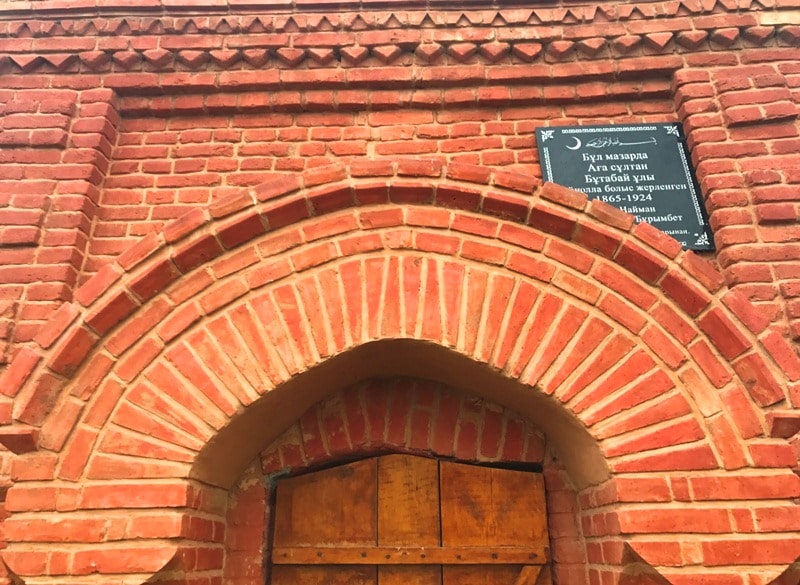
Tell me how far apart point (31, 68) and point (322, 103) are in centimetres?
142

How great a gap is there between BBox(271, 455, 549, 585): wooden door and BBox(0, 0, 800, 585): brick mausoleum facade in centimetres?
8

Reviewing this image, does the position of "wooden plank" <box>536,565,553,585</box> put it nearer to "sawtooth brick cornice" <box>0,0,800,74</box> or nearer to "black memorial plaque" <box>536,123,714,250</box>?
"black memorial plaque" <box>536,123,714,250</box>

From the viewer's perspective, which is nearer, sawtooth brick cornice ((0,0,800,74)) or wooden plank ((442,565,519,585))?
wooden plank ((442,565,519,585))

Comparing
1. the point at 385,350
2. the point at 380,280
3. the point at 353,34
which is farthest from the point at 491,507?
the point at 353,34

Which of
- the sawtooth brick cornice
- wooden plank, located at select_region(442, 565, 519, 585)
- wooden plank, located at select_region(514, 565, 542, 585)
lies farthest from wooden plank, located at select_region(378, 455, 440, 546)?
the sawtooth brick cornice

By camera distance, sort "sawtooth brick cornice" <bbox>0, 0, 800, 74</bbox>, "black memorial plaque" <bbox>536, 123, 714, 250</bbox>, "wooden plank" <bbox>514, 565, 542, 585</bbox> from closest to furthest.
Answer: "wooden plank" <bbox>514, 565, 542, 585</bbox>, "black memorial plaque" <bbox>536, 123, 714, 250</bbox>, "sawtooth brick cornice" <bbox>0, 0, 800, 74</bbox>

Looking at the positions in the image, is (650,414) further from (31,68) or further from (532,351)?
(31,68)

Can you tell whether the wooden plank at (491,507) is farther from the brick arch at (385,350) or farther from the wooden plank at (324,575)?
the wooden plank at (324,575)

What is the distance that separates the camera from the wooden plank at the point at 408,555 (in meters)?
2.22

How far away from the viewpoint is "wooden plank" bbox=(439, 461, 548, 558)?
7.42 ft

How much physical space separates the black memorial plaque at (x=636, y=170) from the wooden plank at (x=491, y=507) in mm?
1238

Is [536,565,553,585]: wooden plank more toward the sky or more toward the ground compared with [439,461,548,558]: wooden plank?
more toward the ground

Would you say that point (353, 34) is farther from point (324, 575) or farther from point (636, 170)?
point (324, 575)

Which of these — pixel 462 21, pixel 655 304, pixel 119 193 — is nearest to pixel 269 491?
pixel 119 193
